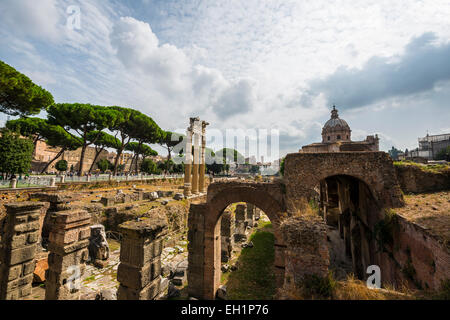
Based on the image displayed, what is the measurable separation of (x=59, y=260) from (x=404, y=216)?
9926 mm

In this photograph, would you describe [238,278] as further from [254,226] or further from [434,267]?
[254,226]

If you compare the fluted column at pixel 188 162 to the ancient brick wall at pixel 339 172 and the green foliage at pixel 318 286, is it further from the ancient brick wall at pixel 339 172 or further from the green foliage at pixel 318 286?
the green foliage at pixel 318 286

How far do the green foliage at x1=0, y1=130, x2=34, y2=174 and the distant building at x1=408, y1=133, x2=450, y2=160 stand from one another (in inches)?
2633

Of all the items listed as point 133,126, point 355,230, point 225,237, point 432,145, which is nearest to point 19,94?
point 133,126

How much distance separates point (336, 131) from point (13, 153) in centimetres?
5008

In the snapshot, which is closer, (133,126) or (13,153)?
(13,153)

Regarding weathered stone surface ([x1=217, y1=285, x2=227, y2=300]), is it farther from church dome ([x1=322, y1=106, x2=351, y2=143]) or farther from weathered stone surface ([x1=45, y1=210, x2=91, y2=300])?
church dome ([x1=322, y1=106, x2=351, y2=143])

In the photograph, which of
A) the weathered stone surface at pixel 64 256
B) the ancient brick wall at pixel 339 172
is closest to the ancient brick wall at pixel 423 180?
the ancient brick wall at pixel 339 172

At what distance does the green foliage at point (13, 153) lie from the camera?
42.6 feet

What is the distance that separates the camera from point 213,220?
8.16 meters

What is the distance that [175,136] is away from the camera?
133ft

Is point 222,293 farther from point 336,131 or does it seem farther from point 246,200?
point 336,131

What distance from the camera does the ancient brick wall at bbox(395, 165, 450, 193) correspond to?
855cm
